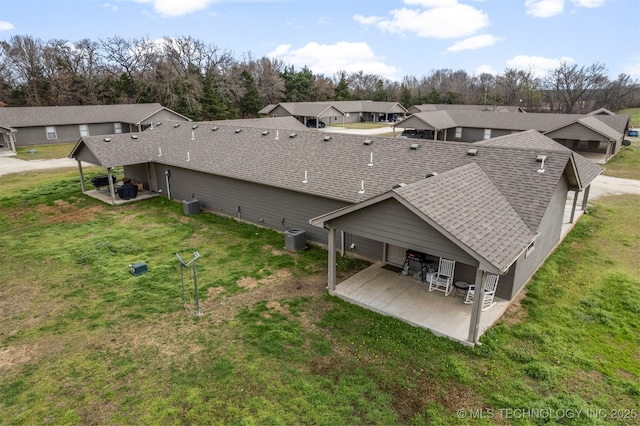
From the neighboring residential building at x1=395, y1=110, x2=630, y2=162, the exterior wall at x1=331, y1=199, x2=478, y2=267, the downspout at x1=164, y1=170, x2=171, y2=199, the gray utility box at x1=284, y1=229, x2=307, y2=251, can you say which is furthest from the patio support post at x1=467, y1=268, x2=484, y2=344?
the neighboring residential building at x1=395, y1=110, x2=630, y2=162

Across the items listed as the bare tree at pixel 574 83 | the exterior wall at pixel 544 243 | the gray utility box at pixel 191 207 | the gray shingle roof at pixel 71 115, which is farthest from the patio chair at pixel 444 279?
the bare tree at pixel 574 83

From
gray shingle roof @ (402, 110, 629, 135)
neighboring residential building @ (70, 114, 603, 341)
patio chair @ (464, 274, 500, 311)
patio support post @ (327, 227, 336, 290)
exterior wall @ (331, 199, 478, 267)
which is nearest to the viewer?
exterior wall @ (331, 199, 478, 267)

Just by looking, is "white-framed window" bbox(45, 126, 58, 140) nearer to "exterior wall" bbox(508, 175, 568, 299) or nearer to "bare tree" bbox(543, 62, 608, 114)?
"exterior wall" bbox(508, 175, 568, 299)

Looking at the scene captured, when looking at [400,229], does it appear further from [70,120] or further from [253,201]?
[70,120]

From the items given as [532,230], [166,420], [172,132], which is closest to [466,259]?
[532,230]

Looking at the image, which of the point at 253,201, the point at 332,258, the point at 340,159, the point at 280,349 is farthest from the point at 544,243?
the point at 253,201
